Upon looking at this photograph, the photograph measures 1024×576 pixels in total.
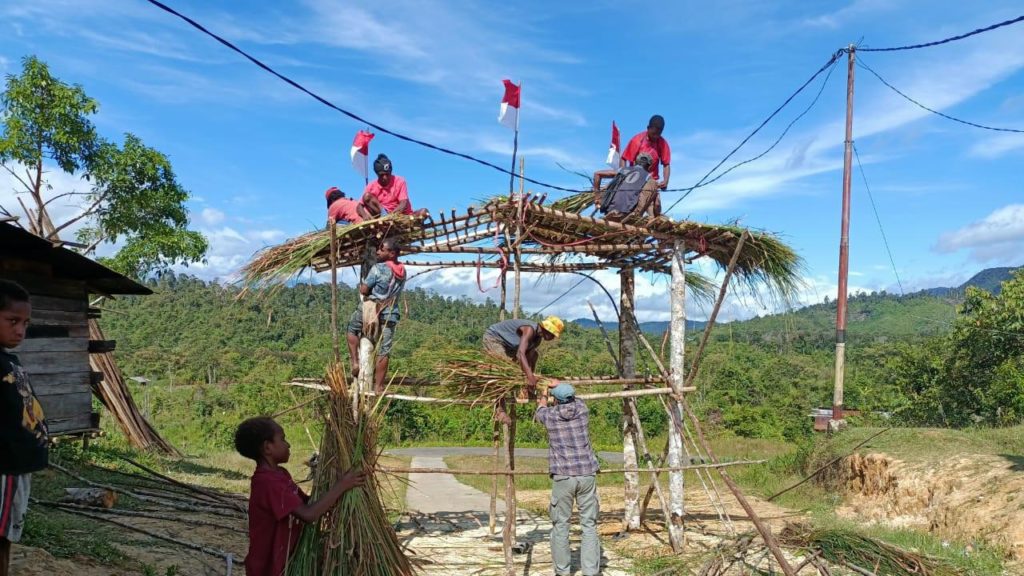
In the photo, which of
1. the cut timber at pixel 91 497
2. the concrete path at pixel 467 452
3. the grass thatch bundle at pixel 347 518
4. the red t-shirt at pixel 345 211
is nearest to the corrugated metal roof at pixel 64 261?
the cut timber at pixel 91 497

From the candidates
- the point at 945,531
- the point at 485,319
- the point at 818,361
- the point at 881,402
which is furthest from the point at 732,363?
the point at 945,531

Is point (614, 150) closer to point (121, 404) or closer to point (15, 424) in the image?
point (15, 424)

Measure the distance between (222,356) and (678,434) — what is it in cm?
2504

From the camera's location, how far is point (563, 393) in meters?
5.50

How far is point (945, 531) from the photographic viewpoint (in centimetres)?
773

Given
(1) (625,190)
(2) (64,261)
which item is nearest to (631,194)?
(1) (625,190)

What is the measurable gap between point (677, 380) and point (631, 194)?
177cm

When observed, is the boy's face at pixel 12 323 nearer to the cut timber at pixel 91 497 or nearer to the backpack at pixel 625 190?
the cut timber at pixel 91 497

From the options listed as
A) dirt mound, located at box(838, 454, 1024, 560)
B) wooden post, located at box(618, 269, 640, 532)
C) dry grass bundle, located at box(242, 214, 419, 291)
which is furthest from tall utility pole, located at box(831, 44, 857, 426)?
dry grass bundle, located at box(242, 214, 419, 291)

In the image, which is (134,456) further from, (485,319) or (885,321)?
(885,321)

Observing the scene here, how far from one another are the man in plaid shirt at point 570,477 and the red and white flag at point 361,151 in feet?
9.74

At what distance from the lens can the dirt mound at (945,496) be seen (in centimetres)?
706

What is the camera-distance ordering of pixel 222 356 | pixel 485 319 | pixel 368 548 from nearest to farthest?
pixel 368 548 < pixel 222 356 < pixel 485 319

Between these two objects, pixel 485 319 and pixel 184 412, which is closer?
pixel 184 412
